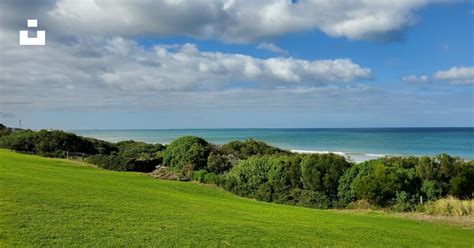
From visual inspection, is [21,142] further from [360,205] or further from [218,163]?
[360,205]

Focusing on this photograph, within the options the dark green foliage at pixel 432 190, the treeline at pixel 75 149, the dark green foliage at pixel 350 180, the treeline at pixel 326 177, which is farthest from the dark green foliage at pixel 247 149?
the dark green foliage at pixel 432 190

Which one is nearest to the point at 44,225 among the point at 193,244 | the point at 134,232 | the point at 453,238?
the point at 134,232

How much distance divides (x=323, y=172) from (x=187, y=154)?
40.9ft

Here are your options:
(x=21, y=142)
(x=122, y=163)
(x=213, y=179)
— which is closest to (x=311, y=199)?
(x=213, y=179)

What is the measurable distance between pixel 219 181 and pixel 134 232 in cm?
1911

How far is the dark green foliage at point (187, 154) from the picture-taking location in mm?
32938

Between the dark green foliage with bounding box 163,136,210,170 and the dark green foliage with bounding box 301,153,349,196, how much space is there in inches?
402

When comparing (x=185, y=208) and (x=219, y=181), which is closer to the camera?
(x=185, y=208)

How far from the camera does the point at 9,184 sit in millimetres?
12664

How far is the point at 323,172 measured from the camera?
25.0m

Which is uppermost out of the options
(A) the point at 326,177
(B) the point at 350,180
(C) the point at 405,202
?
(A) the point at 326,177

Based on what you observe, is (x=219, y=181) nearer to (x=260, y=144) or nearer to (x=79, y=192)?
(x=260, y=144)

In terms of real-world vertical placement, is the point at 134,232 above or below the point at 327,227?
above

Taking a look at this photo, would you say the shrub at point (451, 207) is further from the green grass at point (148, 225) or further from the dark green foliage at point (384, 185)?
the green grass at point (148, 225)
